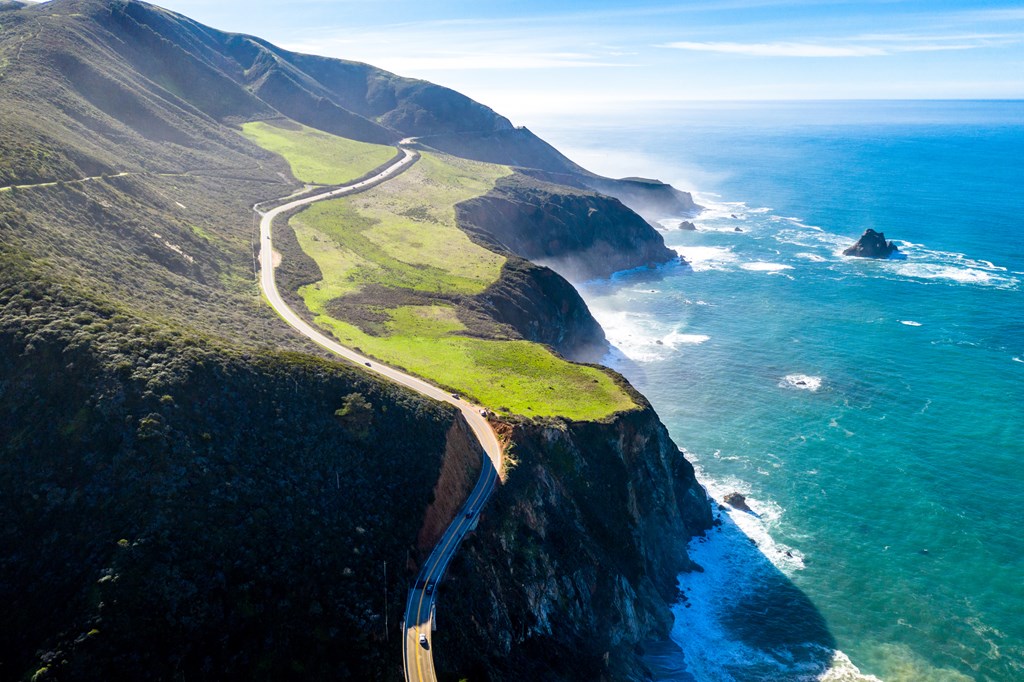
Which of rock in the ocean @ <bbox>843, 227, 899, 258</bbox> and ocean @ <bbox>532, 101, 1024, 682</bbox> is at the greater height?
rock in the ocean @ <bbox>843, 227, 899, 258</bbox>

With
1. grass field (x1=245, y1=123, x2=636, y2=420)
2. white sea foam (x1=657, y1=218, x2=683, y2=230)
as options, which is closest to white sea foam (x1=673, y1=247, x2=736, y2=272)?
white sea foam (x1=657, y1=218, x2=683, y2=230)

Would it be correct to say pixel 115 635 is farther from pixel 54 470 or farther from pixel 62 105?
pixel 62 105

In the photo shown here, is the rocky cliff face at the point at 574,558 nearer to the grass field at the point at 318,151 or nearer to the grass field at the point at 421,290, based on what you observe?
the grass field at the point at 421,290

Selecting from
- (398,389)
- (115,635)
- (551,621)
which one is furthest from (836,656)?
(115,635)

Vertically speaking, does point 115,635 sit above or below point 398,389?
below

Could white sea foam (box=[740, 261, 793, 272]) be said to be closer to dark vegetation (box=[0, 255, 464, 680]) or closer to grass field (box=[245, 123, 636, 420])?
grass field (box=[245, 123, 636, 420])

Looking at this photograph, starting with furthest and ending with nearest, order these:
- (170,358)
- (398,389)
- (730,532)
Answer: (730,532) < (398,389) < (170,358)

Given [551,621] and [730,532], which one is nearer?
[551,621]
